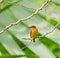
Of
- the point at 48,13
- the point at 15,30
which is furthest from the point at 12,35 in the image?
the point at 48,13

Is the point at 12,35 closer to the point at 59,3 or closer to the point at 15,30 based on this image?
the point at 15,30

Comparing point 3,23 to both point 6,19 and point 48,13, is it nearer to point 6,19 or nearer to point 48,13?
point 6,19

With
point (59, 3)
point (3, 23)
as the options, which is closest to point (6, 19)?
point (3, 23)

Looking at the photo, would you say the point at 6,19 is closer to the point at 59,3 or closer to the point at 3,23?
the point at 3,23

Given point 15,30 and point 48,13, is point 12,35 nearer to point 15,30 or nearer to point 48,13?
point 15,30
